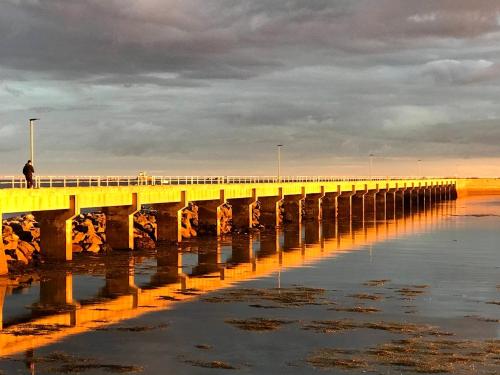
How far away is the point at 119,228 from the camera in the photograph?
2232 inches

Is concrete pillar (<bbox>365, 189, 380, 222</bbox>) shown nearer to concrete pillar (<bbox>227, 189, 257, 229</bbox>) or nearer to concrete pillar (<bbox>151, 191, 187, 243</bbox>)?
concrete pillar (<bbox>227, 189, 257, 229</bbox>)

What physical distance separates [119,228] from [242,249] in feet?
33.9

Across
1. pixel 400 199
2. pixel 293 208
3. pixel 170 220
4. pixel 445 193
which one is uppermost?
pixel 445 193

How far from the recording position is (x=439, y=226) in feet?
305

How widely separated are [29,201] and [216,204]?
89.9 feet

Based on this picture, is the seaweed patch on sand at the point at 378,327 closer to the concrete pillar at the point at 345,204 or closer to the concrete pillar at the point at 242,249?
the concrete pillar at the point at 242,249

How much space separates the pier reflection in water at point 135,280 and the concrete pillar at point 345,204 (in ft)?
111

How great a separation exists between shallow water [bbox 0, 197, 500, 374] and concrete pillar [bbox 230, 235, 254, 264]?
20 centimetres

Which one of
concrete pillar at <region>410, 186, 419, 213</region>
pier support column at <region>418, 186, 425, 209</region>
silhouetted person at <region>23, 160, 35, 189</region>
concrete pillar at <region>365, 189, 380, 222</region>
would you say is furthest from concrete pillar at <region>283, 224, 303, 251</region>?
pier support column at <region>418, 186, 425, 209</region>

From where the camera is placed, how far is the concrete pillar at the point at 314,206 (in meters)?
101

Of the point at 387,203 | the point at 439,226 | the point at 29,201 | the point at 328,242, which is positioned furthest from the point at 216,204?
the point at 387,203

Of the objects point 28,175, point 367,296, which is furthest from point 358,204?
point 367,296

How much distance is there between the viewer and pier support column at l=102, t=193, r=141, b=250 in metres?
56.4

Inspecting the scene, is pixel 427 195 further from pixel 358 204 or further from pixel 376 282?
pixel 376 282
